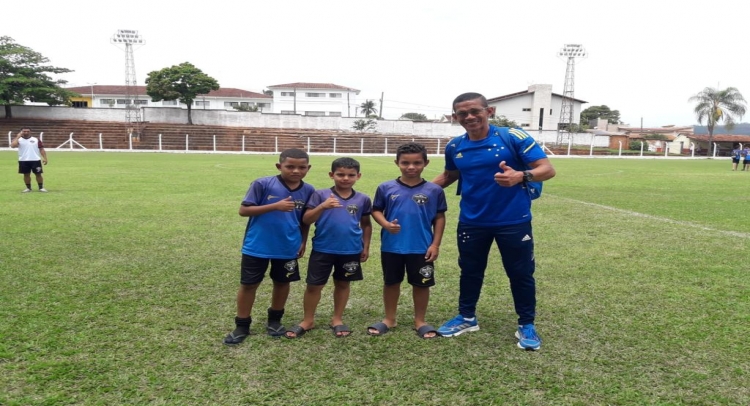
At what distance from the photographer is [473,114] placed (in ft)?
11.8

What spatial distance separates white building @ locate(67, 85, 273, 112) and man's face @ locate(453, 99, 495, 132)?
66988mm

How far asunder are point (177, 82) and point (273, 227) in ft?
165

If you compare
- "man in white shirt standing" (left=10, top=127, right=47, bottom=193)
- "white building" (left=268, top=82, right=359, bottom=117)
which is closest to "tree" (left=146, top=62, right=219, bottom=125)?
"white building" (left=268, top=82, right=359, bottom=117)

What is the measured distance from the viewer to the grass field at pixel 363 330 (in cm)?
302

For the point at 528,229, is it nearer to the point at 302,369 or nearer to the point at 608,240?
the point at 302,369

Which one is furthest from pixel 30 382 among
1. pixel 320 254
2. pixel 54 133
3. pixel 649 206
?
pixel 54 133

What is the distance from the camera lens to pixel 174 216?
8.97 meters

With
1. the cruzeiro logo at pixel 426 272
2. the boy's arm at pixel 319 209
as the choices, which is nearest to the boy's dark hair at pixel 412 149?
the boy's arm at pixel 319 209

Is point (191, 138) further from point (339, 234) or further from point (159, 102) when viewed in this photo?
point (339, 234)

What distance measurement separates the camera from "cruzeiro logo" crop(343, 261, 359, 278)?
3818 millimetres

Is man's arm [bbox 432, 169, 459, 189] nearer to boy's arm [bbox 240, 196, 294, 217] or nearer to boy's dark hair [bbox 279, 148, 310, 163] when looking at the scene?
boy's dark hair [bbox 279, 148, 310, 163]

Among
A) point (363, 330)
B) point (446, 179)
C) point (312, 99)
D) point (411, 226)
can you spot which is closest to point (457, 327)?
point (363, 330)

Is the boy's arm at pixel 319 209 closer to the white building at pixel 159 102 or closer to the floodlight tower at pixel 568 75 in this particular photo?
the floodlight tower at pixel 568 75

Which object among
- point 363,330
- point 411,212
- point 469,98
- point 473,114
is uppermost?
point 469,98
